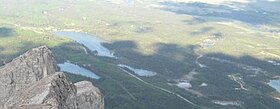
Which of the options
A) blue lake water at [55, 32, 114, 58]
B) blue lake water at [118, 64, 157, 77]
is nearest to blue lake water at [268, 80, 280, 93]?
blue lake water at [118, 64, 157, 77]

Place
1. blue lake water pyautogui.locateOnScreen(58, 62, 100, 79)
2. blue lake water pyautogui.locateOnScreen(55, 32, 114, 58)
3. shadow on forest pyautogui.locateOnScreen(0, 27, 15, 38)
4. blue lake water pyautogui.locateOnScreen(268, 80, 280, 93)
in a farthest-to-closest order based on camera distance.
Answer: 1. shadow on forest pyautogui.locateOnScreen(0, 27, 15, 38)
2. blue lake water pyautogui.locateOnScreen(55, 32, 114, 58)
3. blue lake water pyautogui.locateOnScreen(268, 80, 280, 93)
4. blue lake water pyautogui.locateOnScreen(58, 62, 100, 79)

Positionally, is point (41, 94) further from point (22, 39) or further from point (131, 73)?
point (22, 39)

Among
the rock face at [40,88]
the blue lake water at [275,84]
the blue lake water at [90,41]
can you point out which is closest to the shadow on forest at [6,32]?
the blue lake water at [90,41]

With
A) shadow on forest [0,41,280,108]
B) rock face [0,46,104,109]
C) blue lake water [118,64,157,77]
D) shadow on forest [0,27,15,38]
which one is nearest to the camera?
rock face [0,46,104,109]

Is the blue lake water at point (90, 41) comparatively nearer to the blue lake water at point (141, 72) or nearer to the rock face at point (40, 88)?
the blue lake water at point (141, 72)

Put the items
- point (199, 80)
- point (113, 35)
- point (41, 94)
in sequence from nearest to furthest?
1. point (41, 94)
2. point (199, 80)
3. point (113, 35)

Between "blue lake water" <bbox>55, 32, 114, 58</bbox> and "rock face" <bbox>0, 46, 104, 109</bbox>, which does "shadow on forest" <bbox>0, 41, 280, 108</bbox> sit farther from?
"rock face" <bbox>0, 46, 104, 109</bbox>

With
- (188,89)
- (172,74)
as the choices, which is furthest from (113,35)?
(188,89)
